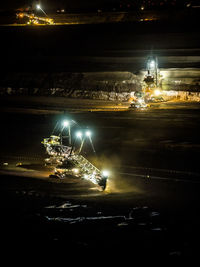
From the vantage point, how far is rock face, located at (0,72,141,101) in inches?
1017

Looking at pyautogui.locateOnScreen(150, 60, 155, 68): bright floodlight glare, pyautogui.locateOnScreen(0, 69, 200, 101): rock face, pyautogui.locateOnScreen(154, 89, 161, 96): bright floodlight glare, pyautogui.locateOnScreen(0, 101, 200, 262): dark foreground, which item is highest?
pyautogui.locateOnScreen(150, 60, 155, 68): bright floodlight glare

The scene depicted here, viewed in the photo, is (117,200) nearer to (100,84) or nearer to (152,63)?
(100,84)

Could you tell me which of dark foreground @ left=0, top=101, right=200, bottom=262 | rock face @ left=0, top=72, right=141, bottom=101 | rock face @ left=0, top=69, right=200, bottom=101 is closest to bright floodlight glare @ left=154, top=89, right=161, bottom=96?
rock face @ left=0, top=69, right=200, bottom=101

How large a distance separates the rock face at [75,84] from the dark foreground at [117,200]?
29.2ft

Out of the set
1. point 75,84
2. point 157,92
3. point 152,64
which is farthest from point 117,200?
point 152,64

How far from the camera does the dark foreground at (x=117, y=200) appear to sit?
298 inches

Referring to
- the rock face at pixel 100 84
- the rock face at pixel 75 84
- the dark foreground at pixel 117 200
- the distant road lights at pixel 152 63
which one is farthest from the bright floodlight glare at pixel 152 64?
the dark foreground at pixel 117 200

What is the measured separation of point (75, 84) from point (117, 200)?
18316mm

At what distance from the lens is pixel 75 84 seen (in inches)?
1056

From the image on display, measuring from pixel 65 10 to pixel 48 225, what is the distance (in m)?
36.2

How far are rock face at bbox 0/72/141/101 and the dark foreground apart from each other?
8.89 meters

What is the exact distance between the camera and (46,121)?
2022 cm

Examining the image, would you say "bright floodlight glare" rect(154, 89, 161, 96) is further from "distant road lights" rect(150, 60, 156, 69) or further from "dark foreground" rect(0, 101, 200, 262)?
"dark foreground" rect(0, 101, 200, 262)

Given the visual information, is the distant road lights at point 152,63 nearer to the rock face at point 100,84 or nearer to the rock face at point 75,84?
the rock face at point 100,84
